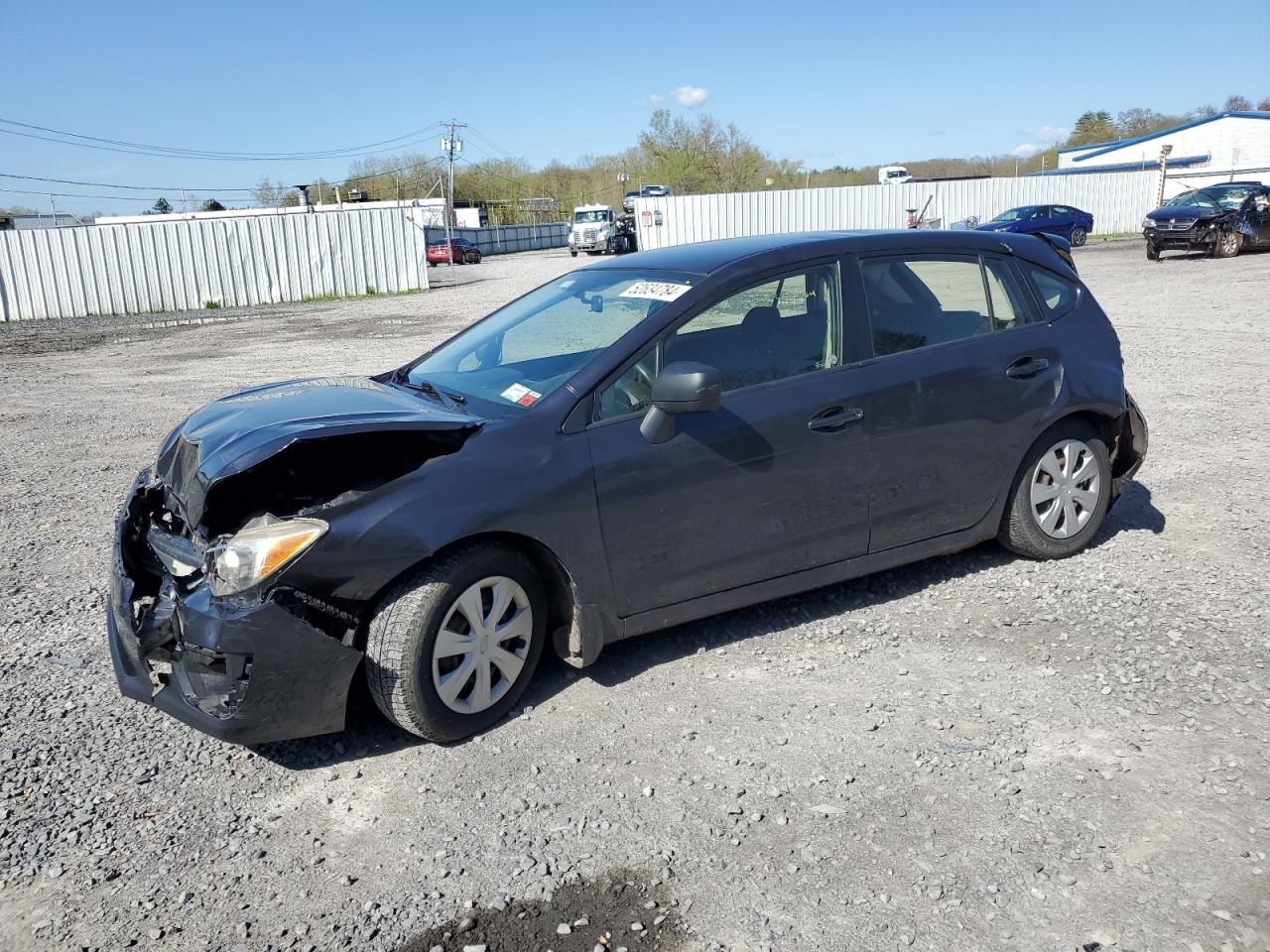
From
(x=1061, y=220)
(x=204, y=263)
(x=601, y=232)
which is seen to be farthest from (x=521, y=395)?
(x=601, y=232)

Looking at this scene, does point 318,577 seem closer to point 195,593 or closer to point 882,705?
point 195,593

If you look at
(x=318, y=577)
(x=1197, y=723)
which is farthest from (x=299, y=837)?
(x=1197, y=723)

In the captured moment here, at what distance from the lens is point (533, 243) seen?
65.7 metres

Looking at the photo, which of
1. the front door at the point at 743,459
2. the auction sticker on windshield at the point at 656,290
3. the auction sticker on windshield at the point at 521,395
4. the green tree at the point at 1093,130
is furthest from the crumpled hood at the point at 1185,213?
the green tree at the point at 1093,130

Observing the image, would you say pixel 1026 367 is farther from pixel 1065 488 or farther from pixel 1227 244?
pixel 1227 244

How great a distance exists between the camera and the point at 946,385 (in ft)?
15.2

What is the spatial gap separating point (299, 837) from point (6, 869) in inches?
33.8

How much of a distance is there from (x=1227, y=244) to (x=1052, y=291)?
77.9 feet

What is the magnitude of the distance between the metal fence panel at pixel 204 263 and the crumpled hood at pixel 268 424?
22.4 m

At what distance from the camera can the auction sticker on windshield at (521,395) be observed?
3.97 meters

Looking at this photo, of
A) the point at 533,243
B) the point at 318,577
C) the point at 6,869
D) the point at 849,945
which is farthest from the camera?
the point at 533,243

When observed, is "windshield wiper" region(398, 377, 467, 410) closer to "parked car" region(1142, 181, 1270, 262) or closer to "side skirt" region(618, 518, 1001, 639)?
"side skirt" region(618, 518, 1001, 639)

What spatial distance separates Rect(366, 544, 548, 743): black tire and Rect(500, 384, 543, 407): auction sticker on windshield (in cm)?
63

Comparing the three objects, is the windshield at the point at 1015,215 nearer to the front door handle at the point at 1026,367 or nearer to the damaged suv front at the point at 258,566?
the front door handle at the point at 1026,367
